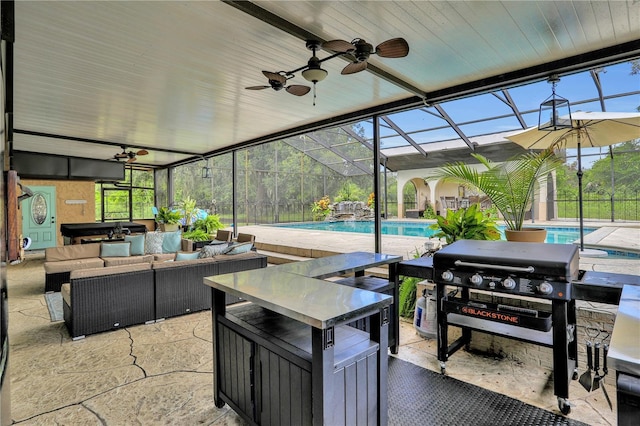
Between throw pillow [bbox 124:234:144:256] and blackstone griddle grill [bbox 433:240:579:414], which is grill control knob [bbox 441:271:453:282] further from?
throw pillow [bbox 124:234:144:256]

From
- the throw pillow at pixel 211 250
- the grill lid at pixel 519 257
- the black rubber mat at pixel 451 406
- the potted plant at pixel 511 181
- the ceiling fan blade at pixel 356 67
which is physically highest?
the ceiling fan blade at pixel 356 67

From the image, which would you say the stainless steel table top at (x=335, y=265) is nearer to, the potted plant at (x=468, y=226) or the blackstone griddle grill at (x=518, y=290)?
the blackstone griddle grill at (x=518, y=290)

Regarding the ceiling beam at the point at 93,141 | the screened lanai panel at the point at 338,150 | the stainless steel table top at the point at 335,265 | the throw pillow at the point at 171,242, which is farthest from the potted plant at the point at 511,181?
the screened lanai panel at the point at 338,150

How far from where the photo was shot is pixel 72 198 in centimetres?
1055

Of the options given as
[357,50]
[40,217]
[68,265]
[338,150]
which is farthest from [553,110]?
[338,150]

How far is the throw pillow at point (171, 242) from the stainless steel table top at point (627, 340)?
6912 millimetres

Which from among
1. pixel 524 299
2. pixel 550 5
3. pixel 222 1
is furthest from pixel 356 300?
pixel 550 5

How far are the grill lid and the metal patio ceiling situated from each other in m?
→ 1.85

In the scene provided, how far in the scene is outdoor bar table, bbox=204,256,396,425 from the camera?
147 centimetres

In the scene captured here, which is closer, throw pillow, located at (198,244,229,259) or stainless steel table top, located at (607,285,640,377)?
stainless steel table top, located at (607,285,640,377)

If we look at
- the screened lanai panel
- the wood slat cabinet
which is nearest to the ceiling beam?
the wood slat cabinet

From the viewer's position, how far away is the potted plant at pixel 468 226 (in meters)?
3.60

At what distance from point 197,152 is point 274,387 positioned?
339 inches

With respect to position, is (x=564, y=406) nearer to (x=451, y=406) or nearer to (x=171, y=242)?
(x=451, y=406)
